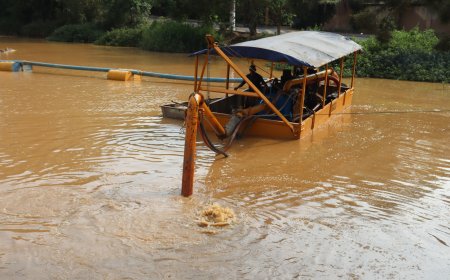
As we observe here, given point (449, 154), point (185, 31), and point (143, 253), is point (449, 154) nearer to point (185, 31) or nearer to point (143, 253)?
point (143, 253)

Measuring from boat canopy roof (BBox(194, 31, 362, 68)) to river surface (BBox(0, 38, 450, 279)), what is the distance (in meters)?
1.73

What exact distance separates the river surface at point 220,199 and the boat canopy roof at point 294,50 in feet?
5.67

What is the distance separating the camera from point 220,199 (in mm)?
7641

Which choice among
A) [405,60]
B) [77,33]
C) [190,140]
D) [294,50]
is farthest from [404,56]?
[77,33]

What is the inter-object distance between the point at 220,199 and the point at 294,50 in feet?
14.3

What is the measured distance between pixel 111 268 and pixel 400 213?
13.5ft

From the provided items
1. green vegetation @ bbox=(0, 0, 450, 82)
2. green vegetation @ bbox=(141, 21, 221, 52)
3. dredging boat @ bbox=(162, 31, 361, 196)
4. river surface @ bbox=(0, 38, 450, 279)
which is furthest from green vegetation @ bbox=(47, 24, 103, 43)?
dredging boat @ bbox=(162, 31, 361, 196)

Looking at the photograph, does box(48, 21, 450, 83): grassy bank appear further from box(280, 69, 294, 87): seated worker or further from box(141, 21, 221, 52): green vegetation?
box(280, 69, 294, 87): seated worker

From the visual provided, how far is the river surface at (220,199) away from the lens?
230 inches

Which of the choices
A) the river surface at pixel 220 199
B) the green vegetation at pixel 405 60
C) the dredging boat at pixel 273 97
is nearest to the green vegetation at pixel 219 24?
the green vegetation at pixel 405 60

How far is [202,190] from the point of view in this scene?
26.2 ft

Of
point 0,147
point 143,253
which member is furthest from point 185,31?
point 143,253

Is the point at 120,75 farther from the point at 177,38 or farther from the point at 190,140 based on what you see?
the point at 177,38

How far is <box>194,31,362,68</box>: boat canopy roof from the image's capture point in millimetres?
10117
